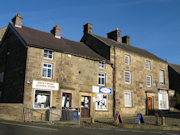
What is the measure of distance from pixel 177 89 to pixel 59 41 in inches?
1056

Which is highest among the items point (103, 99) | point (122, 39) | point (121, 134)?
point (122, 39)

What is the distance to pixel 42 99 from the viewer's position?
19078mm

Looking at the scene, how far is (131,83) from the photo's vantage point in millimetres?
26859

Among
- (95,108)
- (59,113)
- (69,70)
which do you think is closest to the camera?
(59,113)

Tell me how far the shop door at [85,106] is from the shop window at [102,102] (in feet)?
3.97

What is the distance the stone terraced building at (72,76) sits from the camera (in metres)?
18.9

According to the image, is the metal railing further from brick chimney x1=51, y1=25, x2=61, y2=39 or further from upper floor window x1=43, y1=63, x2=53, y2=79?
brick chimney x1=51, y1=25, x2=61, y2=39

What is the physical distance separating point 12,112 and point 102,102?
10605 mm

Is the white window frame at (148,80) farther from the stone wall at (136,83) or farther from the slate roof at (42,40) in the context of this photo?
the slate roof at (42,40)

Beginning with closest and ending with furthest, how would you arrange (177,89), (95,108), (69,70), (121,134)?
(121,134) < (69,70) < (95,108) < (177,89)

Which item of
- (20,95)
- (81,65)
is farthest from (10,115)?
(81,65)

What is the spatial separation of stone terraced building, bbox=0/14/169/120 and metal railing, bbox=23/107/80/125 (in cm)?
65

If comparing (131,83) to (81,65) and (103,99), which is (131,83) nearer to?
(103,99)

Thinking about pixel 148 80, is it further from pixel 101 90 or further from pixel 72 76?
pixel 72 76
